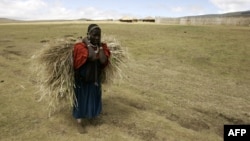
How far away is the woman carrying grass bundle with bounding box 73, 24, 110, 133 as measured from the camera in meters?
5.12

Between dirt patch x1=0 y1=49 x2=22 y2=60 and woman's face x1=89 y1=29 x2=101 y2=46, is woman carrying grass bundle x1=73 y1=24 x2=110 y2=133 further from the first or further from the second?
dirt patch x1=0 y1=49 x2=22 y2=60

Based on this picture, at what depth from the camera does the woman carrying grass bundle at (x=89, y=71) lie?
512 centimetres

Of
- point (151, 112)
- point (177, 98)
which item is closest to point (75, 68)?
point (151, 112)

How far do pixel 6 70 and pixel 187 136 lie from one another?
6788mm

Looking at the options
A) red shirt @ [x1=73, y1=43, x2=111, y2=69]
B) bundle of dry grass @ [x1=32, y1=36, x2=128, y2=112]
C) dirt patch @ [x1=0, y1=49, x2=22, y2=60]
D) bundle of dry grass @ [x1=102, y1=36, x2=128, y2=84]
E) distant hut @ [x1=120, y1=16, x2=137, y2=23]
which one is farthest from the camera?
distant hut @ [x1=120, y1=16, x2=137, y2=23]

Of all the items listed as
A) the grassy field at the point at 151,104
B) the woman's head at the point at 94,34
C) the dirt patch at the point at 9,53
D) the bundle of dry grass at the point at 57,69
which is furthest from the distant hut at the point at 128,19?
the woman's head at the point at 94,34

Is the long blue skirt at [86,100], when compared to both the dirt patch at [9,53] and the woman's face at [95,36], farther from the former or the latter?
the dirt patch at [9,53]

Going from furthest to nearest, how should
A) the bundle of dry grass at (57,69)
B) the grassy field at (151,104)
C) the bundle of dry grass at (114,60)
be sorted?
1. the bundle of dry grass at (114,60)
2. the grassy field at (151,104)
3. the bundle of dry grass at (57,69)

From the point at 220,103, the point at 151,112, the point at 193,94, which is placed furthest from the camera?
the point at 193,94

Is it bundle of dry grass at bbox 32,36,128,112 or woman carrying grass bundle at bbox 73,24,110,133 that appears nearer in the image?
woman carrying grass bundle at bbox 73,24,110,133

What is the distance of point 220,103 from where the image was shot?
728 cm

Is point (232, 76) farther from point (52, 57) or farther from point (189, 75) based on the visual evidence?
point (52, 57)

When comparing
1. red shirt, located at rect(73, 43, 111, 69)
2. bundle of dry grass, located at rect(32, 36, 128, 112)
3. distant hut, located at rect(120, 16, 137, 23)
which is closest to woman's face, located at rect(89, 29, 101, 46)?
red shirt, located at rect(73, 43, 111, 69)

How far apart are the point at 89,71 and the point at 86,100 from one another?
55cm
